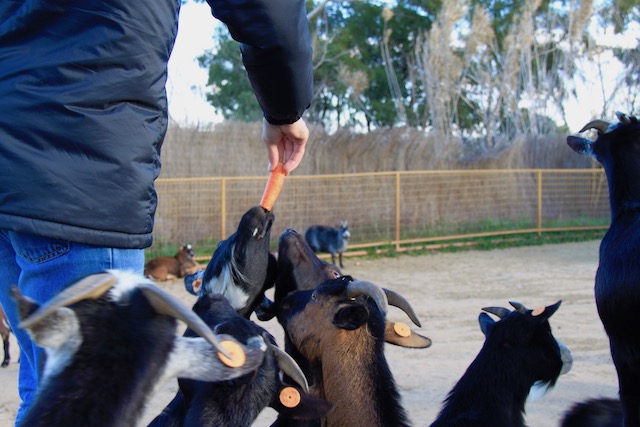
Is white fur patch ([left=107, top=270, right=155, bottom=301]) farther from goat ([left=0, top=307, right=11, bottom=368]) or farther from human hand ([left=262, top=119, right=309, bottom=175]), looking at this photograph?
goat ([left=0, top=307, right=11, bottom=368])

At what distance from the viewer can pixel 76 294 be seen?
1790mm

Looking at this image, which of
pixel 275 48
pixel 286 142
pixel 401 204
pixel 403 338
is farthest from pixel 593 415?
pixel 401 204

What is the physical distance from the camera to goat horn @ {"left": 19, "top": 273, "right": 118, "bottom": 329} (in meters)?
1.72

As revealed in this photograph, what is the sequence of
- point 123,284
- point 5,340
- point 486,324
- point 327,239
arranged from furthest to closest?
point 327,239, point 5,340, point 486,324, point 123,284

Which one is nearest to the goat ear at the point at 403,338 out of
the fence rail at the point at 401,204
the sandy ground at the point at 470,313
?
the sandy ground at the point at 470,313

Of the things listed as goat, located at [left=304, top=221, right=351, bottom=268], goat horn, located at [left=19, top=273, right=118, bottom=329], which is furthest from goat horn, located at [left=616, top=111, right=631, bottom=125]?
goat, located at [left=304, top=221, right=351, bottom=268]

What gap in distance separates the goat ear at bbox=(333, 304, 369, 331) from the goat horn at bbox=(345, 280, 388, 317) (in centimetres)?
10

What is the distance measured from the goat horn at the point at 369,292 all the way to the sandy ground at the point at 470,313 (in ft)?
4.23

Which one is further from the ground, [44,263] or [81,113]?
[81,113]

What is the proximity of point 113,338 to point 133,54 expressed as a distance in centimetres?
91

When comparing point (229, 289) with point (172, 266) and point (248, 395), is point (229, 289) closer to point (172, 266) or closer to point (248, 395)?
point (248, 395)

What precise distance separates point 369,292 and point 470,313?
19.3ft

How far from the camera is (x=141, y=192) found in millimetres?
2402

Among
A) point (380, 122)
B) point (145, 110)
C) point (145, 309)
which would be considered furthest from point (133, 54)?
point (380, 122)
